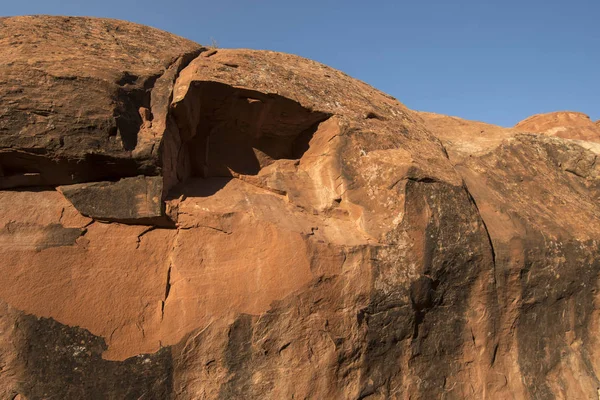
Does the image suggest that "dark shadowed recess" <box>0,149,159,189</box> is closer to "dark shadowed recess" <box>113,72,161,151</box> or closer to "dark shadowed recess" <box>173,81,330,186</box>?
"dark shadowed recess" <box>113,72,161,151</box>

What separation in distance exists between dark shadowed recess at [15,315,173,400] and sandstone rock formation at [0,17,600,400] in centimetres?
2

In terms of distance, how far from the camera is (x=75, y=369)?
374cm

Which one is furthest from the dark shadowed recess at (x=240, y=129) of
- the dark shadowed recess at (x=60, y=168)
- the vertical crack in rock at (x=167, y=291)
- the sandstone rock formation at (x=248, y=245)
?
the vertical crack in rock at (x=167, y=291)

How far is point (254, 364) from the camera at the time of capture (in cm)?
417

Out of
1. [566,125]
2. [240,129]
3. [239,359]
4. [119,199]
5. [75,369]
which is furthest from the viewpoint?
[566,125]

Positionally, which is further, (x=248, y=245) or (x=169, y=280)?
(x=248, y=245)

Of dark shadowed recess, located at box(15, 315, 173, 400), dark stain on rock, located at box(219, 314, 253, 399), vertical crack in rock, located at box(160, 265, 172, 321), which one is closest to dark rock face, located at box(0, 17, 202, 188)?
vertical crack in rock, located at box(160, 265, 172, 321)

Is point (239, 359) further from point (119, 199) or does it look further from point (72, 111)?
point (72, 111)

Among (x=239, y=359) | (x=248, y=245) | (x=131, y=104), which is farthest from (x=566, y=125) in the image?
(x=131, y=104)

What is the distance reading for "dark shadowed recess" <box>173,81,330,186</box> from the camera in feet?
17.0

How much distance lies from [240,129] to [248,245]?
174 cm

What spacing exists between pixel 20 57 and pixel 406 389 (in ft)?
17.3

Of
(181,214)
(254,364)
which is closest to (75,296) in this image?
(181,214)

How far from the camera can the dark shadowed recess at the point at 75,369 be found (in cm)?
367
